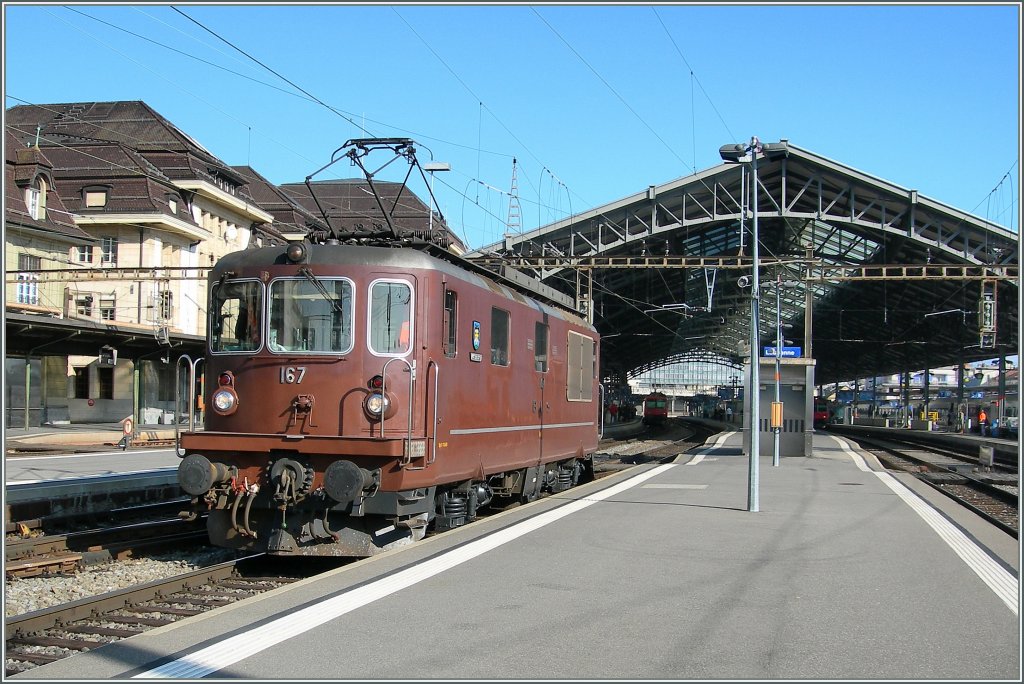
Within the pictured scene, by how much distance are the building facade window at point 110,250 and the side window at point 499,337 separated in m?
38.7

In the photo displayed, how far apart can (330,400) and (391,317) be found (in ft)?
3.59

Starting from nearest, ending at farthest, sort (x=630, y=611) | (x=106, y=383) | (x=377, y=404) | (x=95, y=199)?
(x=630, y=611), (x=377, y=404), (x=106, y=383), (x=95, y=199)

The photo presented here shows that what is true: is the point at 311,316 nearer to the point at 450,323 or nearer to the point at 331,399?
the point at 331,399

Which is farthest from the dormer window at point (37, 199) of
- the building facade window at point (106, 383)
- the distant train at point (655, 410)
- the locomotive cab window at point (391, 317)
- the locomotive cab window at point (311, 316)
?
the distant train at point (655, 410)

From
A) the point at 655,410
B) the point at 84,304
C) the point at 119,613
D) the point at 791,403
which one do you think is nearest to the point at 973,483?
the point at 791,403

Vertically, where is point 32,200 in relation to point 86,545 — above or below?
above

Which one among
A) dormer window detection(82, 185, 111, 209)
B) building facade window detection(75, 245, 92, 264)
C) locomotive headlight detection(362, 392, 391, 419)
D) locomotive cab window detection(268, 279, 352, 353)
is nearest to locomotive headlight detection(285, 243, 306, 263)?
locomotive cab window detection(268, 279, 352, 353)

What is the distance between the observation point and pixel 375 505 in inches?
389

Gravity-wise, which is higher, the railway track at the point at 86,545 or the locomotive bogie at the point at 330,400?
the locomotive bogie at the point at 330,400

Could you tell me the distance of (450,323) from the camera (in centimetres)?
1094

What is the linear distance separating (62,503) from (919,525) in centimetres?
1249

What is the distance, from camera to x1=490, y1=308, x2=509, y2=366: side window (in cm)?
1233

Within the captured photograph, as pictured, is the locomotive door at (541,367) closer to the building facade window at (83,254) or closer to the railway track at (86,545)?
the railway track at (86,545)

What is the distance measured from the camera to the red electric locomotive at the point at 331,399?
9.77 m
